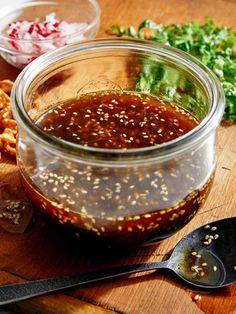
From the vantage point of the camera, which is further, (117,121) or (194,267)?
(117,121)

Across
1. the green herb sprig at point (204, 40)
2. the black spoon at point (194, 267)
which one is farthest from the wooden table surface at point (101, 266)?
the green herb sprig at point (204, 40)

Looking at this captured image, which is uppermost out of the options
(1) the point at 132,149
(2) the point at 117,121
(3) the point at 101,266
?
(1) the point at 132,149

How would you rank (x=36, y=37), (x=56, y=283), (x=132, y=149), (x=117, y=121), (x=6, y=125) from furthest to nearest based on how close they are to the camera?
(x=36, y=37), (x=6, y=125), (x=117, y=121), (x=56, y=283), (x=132, y=149)

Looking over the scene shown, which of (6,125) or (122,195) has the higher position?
(122,195)

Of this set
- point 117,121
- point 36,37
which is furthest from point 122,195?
point 36,37

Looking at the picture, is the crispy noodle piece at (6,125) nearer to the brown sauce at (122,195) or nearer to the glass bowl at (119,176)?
the glass bowl at (119,176)

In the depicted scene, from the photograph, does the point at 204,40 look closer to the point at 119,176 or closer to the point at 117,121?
the point at 117,121

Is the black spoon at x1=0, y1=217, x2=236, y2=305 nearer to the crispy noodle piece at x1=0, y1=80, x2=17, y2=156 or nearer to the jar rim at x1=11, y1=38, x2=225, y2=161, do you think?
the jar rim at x1=11, y1=38, x2=225, y2=161

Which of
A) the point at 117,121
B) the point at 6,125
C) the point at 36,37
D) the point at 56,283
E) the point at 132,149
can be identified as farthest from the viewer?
the point at 36,37

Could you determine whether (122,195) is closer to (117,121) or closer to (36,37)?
(117,121)
